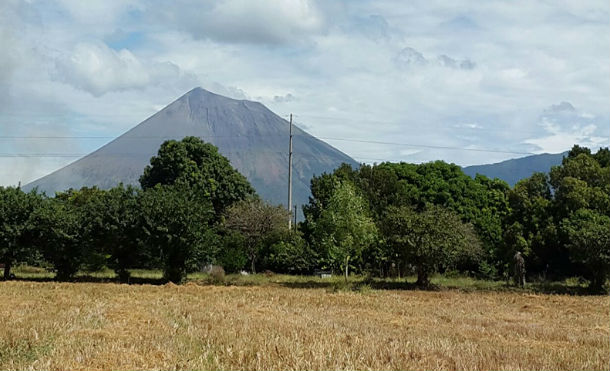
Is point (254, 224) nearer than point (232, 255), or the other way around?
point (232, 255)

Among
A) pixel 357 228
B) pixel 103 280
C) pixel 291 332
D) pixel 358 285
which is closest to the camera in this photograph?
pixel 291 332

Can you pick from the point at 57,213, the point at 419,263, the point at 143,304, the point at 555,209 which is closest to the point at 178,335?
the point at 143,304

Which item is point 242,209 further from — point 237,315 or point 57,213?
point 237,315

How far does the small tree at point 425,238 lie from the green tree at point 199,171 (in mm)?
29027

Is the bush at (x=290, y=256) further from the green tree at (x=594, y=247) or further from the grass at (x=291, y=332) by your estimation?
the grass at (x=291, y=332)

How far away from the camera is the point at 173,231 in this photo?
121ft

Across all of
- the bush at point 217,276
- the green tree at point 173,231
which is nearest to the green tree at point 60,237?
the green tree at point 173,231

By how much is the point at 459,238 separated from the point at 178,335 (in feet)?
82.3

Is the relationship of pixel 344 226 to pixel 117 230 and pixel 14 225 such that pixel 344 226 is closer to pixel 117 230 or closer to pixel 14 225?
pixel 117 230

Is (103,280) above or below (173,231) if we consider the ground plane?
below

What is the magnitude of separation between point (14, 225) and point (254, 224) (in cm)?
1995

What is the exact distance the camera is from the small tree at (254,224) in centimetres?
5087

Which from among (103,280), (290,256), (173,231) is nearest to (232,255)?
(290,256)

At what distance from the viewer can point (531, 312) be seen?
22938 mm
